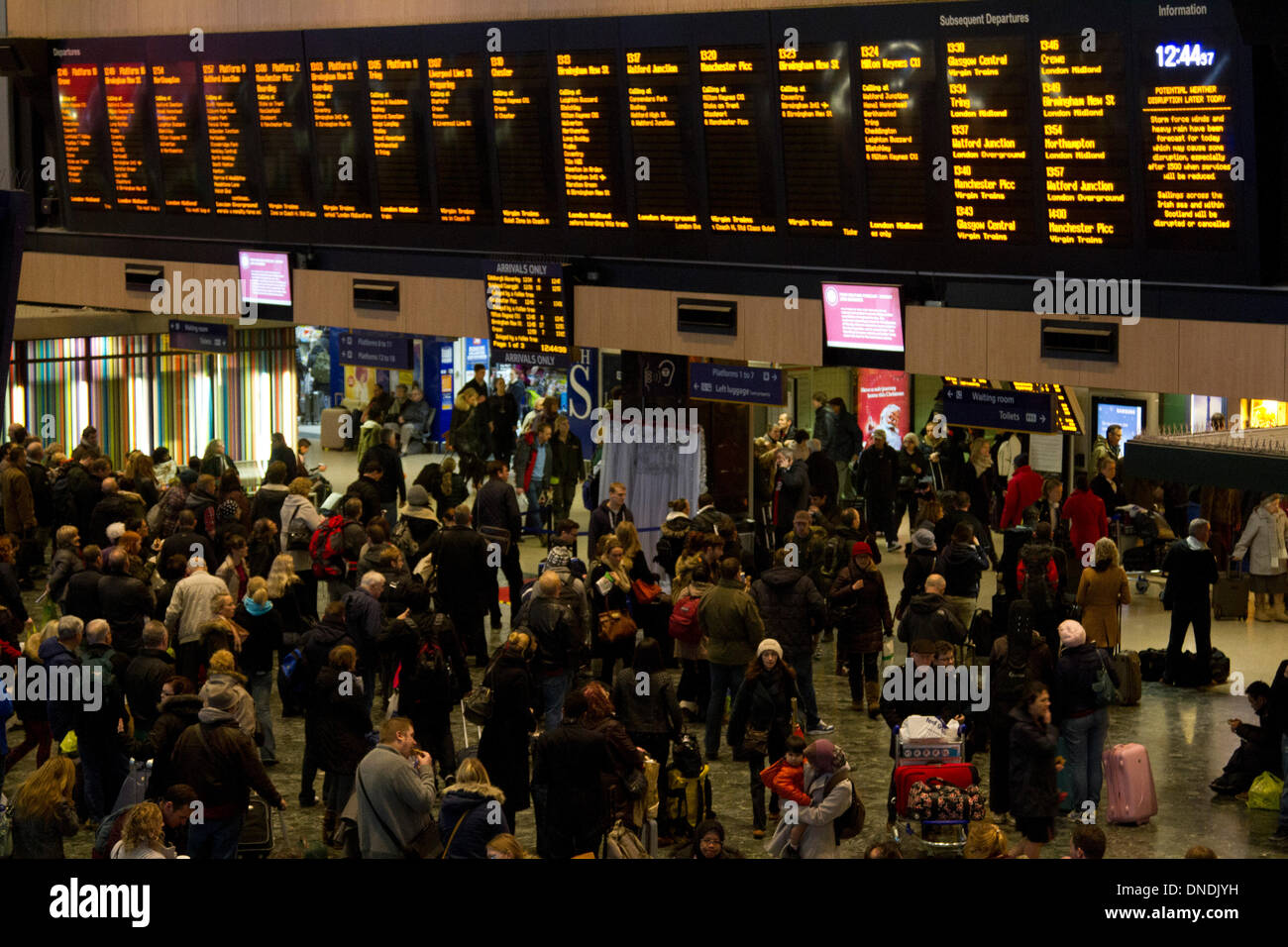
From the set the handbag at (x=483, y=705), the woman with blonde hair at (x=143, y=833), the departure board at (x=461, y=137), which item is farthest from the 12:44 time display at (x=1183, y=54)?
the woman with blonde hair at (x=143, y=833)

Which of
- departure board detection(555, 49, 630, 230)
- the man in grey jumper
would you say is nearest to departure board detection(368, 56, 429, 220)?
departure board detection(555, 49, 630, 230)

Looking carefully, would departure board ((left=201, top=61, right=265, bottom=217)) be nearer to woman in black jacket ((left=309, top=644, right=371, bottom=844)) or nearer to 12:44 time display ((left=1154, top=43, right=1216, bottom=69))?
woman in black jacket ((left=309, top=644, right=371, bottom=844))

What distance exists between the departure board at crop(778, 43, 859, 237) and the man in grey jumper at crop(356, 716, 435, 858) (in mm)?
6469

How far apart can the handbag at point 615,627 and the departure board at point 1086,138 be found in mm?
4171

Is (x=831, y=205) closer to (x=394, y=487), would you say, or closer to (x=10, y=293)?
(x=394, y=487)

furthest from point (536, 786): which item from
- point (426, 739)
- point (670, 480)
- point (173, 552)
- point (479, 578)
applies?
point (670, 480)

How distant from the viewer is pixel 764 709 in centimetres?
1100

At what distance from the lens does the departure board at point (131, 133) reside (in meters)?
18.7

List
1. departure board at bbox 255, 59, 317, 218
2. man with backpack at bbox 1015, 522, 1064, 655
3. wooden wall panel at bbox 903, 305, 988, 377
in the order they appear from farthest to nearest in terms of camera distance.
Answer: departure board at bbox 255, 59, 317, 218 → wooden wall panel at bbox 903, 305, 988, 377 → man with backpack at bbox 1015, 522, 1064, 655

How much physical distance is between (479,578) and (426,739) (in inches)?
118

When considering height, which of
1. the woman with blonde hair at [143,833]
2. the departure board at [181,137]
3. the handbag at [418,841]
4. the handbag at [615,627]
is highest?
the departure board at [181,137]

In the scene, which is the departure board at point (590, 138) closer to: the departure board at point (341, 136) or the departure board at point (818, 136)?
the departure board at point (818, 136)

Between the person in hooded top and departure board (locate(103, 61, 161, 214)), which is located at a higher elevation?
departure board (locate(103, 61, 161, 214))

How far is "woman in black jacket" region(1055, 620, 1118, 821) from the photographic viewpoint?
10797mm
